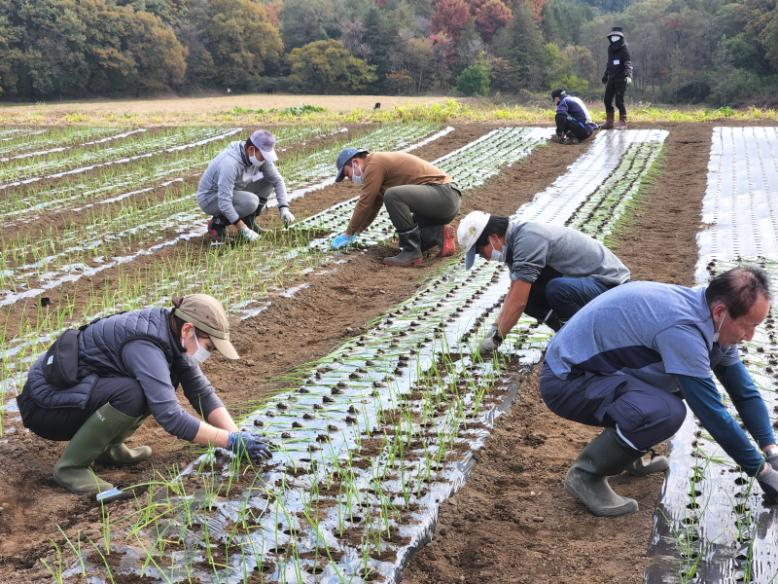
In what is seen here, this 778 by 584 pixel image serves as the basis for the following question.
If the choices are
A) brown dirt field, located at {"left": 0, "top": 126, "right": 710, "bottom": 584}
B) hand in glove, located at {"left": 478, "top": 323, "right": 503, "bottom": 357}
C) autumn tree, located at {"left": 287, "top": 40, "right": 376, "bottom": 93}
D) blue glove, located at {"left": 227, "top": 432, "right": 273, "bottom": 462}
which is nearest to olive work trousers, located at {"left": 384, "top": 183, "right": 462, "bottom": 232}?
brown dirt field, located at {"left": 0, "top": 126, "right": 710, "bottom": 584}

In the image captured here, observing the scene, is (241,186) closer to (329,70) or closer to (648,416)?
(648,416)

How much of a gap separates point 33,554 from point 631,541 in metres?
2.04

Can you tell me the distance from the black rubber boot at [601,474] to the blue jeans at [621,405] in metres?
0.07

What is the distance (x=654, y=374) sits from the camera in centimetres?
290

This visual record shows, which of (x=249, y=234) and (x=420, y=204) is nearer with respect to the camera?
(x=420, y=204)

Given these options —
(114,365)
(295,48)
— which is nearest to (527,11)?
(295,48)

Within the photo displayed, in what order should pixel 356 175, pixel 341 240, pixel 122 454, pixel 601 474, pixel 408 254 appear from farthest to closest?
pixel 341 240
pixel 408 254
pixel 356 175
pixel 122 454
pixel 601 474

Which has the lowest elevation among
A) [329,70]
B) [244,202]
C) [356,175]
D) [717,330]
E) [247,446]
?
[329,70]

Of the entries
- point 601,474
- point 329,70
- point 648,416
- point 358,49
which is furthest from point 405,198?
point 358,49

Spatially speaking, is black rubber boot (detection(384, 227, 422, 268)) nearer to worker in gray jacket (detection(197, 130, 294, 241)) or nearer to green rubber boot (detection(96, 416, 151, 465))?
worker in gray jacket (detection(197, 130, 294, 241))

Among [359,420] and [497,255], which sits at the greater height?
[497,255]

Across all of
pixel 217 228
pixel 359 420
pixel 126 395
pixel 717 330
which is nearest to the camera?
pixel 717 330

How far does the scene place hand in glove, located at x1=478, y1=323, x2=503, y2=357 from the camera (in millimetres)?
4418

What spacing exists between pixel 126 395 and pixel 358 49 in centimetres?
3858
